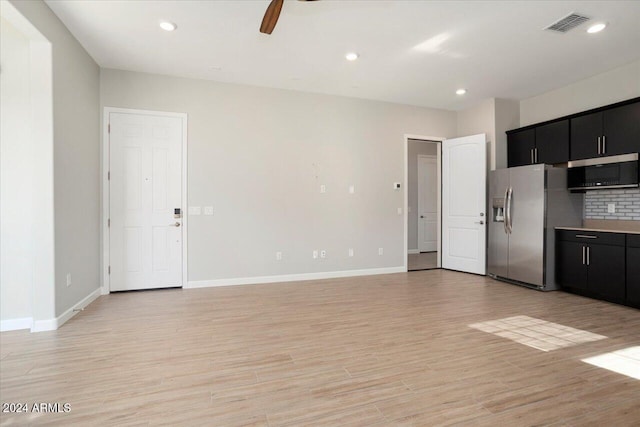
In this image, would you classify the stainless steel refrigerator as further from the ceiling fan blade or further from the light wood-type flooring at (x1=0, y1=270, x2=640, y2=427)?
the ceiling fan blade

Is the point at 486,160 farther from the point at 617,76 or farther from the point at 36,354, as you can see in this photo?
the point at 36,354

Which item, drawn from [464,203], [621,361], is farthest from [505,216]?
[621,361]

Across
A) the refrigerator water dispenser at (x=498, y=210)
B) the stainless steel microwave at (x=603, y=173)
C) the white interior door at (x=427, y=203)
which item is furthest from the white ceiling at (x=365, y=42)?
the white interior door at (x=427, y=203)

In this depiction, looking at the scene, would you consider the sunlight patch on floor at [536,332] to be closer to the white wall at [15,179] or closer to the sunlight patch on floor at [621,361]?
the sunlight patch on floor at [621,361]

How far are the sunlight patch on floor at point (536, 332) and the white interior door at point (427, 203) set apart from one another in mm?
5129

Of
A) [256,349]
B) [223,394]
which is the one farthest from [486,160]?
[223,394]

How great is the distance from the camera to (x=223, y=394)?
2.01 m

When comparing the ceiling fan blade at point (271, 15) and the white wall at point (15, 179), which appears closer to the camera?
the ceiling fan blade at point (271, 15)

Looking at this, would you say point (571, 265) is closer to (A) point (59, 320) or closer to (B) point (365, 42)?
(B) point (365, 42)

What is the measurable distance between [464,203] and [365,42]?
346 cm

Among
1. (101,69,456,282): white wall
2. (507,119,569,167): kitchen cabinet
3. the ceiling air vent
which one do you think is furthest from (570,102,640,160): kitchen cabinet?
(101,69,456,282): white wall

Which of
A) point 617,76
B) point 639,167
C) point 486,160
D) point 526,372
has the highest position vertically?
point 617,76

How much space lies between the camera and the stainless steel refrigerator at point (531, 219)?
4.55 metres

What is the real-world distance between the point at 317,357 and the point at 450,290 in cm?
280
